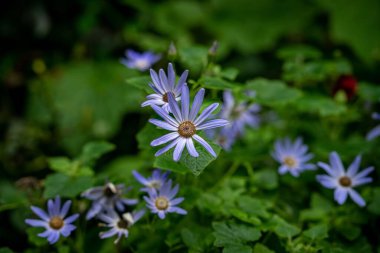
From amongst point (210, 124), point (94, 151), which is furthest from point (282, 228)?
point (94, 151)

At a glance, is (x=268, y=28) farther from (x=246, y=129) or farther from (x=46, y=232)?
A: (x=46, y=232)

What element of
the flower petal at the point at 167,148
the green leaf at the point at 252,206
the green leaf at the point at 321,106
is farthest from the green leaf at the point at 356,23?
the flower petal at the point at 167,148

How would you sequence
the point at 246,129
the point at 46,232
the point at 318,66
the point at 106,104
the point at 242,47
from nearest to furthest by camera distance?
the point at 46,232 → the point at 318,66 → the point at 246,129 → the point at 106,104 → the point at 242,47

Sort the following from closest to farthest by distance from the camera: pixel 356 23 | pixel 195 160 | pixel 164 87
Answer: pixel 195 160 → pixel 164 87 → pixel 356 23

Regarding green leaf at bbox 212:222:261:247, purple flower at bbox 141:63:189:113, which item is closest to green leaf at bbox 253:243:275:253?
green leaf at bbox 212:222:261:247

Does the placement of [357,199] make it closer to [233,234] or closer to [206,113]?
[233,234]

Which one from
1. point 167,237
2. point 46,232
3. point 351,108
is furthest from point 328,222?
point 46,232
